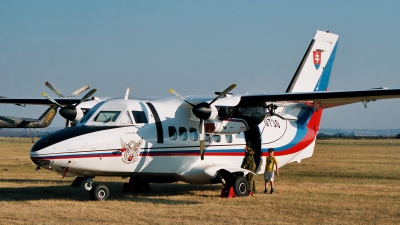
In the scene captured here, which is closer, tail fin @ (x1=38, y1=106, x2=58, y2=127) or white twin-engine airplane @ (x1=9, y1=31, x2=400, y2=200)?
white twin-engine airplane @ (x1=9, y1=31, x2=400, y2=200)

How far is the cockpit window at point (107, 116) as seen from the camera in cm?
1546

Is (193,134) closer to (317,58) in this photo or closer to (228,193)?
(228,193)

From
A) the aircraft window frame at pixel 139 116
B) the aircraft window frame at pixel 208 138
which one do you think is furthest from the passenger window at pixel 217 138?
the aircraft window frame at pixel 139 116

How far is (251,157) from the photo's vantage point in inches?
716

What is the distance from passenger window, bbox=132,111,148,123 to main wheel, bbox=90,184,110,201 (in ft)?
6.86

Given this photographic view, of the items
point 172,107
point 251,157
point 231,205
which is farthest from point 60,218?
point 251,157

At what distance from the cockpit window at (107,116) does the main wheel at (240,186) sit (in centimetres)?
408

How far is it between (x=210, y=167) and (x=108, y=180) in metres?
6.41

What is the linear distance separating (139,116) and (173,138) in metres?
1.30

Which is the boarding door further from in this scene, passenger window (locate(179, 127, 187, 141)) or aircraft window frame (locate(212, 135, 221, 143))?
passenger window (locate(179, 127, 187, 141))

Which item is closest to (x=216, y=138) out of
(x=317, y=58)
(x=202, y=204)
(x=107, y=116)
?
(x=202, y=204)

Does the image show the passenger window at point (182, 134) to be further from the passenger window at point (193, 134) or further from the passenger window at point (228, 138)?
the passenger window at point (228, 138)

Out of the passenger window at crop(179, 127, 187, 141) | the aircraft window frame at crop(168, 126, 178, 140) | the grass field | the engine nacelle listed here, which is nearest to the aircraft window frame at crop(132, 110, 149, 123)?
the aircraft window frame at crop(168, 126, 178, 140)

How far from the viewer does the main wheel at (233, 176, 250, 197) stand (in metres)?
16.9
